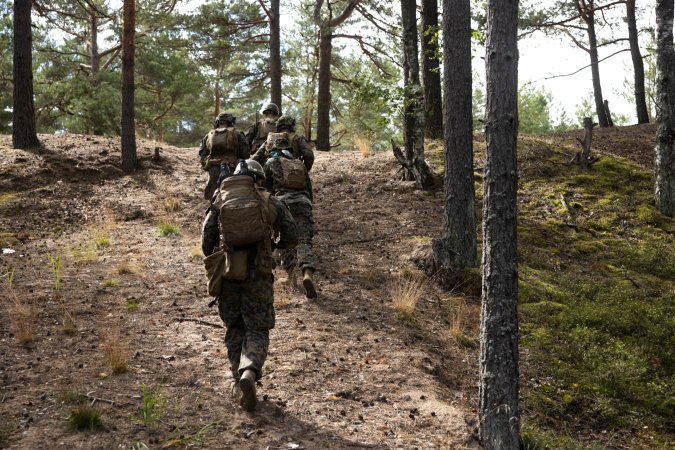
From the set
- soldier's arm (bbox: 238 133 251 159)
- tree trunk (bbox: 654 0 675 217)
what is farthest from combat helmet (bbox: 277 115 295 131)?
tree trunk (bbox: 654 0 675 217)

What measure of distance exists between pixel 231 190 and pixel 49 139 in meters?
12.1

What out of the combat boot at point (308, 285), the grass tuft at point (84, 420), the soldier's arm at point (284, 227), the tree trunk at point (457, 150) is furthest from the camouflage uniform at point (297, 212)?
the grass tuft at point (84, 420)

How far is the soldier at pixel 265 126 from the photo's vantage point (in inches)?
385

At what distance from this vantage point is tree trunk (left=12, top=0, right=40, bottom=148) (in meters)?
13.6

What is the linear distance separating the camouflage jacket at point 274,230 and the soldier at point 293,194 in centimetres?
244

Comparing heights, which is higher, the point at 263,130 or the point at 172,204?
the point at 263,130

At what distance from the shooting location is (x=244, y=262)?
5191mm

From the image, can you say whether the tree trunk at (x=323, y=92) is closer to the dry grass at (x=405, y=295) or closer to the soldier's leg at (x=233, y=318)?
the dry grass at (x=405, y=295)

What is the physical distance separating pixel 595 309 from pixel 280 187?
4903mm

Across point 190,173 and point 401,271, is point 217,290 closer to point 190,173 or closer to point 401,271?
point 401,271

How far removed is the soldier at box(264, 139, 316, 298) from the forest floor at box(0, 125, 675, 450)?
482mm

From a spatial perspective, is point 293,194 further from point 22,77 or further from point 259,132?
point 22,77

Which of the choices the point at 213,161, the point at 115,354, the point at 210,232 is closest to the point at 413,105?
the point at 213,161

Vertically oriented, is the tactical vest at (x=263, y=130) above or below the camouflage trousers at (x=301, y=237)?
above
